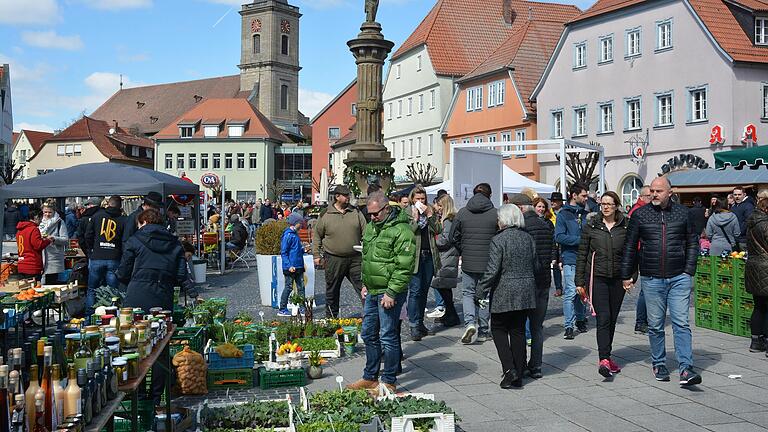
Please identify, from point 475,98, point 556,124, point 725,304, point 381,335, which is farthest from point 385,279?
point 475,98

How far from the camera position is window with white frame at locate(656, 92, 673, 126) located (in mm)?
33250

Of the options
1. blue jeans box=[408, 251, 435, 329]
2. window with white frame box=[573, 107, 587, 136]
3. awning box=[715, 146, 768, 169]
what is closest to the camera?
blue jeans box=[408, 251, 435, 329]

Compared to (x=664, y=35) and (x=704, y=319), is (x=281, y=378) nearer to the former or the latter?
(x=704, y=319)

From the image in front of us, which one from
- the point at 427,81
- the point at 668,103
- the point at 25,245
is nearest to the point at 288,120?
the point at 427,81

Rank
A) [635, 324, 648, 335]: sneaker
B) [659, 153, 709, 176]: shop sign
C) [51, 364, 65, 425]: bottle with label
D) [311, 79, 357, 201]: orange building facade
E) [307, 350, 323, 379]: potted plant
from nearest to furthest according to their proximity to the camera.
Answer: [51, 364, 65, 425]: bottle with label
[307, 350, 323, 379]: potted plant
[635, 324, 648, 335]: sneaker
[659, 153, 709, 176]: shop sign
[311, 79, 357, 201]: orange building facade

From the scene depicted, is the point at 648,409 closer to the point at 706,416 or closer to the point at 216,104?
the point at 706,416

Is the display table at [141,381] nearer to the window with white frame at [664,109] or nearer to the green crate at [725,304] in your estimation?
the green crate at [725,304]

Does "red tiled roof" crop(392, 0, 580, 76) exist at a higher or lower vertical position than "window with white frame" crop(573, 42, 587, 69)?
higher

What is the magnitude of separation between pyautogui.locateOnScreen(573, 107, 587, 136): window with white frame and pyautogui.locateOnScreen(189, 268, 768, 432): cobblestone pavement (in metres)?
27.9

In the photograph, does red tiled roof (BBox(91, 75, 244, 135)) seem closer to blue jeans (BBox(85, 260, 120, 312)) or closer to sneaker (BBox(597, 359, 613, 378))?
blue jeans (BBox(85, 260, 120, 312))

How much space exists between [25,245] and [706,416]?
10.0 m

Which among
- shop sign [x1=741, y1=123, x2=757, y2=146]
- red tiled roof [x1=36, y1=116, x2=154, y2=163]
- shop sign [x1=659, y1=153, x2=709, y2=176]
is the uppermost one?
red tiled roof [x1=36, y1=116, x2=154, y2=163]

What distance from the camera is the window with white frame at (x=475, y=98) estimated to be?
4678 centimetres

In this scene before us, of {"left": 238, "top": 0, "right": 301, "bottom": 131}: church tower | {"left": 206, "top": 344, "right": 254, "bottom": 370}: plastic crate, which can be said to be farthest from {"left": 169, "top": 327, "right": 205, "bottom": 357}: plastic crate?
{"left": 238, "top": 0, "right": 301, "bottom": 131}: church tower
